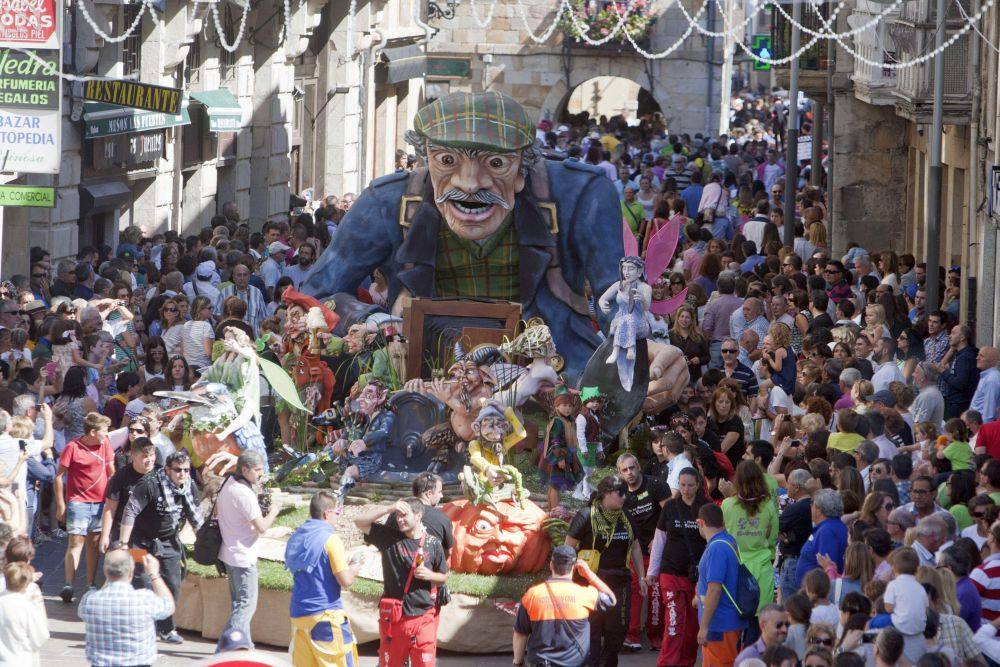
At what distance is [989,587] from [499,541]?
375 cm

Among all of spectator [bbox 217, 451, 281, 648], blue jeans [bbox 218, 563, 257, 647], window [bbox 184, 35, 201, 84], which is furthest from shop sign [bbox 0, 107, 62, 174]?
window [bbox 184, 35, 201, 84]

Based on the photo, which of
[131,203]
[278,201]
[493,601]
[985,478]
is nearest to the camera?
[985,478]

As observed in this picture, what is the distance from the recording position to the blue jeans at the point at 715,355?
18.3m

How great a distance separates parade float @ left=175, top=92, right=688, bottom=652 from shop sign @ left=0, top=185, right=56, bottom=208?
3221 mm

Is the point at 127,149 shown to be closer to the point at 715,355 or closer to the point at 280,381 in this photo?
the point at 715,355

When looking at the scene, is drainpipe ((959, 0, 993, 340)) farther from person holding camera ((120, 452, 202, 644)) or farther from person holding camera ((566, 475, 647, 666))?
person holding camera ((120, 452, 202, 644))

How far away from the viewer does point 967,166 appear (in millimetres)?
Result: 24359

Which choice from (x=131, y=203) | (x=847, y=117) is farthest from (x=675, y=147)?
(x=131, y=203)

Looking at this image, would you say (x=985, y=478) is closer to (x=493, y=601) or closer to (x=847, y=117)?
(x=493, y=601)

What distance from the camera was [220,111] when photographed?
29.0 m

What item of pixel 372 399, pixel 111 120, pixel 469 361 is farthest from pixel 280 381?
pixel 111 120

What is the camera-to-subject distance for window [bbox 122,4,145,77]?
2670 centimetres

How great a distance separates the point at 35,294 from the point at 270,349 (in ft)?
13.2

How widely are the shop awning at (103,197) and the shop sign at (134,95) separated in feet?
4.81
